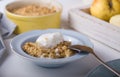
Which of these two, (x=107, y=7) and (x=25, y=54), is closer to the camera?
(x=25, y=54)

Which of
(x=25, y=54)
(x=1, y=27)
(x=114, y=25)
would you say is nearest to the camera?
(x=25, y=54)

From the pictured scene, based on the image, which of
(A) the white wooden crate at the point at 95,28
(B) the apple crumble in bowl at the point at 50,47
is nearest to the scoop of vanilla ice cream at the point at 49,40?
(B) the apple crumble in bowl at the point at 50,47

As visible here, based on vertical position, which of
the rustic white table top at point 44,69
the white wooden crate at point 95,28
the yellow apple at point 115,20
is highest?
the yellow apple at point 115,20

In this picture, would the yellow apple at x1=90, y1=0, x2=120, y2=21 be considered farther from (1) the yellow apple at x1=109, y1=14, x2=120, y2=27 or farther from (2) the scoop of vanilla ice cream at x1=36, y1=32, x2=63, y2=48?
(2) the scoop of vanilla ice cream at x1=36, y1=32, x2=63, y2=48

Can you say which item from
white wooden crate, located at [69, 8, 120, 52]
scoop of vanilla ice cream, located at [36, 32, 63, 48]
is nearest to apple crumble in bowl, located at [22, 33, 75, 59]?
scoop of vanilla ice cream, located at [36, 32, 63, 48]

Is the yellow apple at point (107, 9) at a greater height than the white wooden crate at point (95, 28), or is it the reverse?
the yellow apple at point (107, 9)

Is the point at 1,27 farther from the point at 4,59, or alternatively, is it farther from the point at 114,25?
the point at 114,25

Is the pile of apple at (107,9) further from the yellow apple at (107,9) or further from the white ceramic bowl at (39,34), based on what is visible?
the white ceramic bowl at (39,34)

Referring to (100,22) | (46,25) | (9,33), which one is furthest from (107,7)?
(9,33)

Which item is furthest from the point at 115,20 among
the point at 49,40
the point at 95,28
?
the point at 49,40
